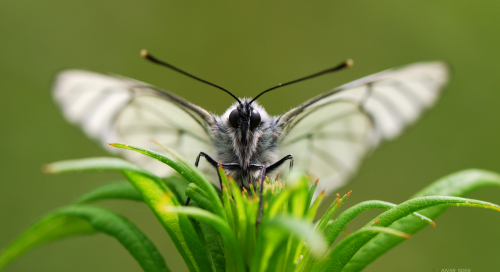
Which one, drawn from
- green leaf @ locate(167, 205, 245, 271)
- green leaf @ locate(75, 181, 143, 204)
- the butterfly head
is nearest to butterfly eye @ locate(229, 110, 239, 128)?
the butterfly head

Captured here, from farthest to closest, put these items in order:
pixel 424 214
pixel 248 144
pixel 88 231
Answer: pixel 248 144
pixel 88 231
pixel 424 214

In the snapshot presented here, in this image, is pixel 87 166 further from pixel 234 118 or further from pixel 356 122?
pixel 356 122

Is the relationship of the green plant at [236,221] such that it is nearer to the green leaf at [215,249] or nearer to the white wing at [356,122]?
the green leaf at [215,249]

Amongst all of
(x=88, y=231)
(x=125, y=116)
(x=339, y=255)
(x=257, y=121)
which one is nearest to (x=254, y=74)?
(x=125, y=116)

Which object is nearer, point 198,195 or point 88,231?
point 198,195

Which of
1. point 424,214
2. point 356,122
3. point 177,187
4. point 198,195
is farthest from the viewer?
point 356,122

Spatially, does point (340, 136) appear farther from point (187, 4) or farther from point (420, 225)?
point (187, 4)

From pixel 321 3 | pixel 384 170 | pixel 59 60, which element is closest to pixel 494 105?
pixel 384 170
